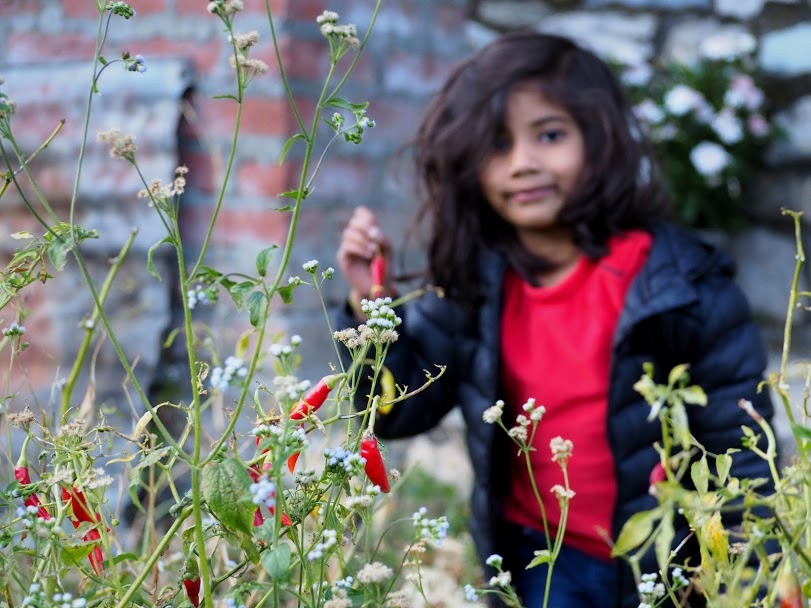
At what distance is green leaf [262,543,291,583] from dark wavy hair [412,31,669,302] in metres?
1.25

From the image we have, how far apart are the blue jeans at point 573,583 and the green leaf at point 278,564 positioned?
3.84ft

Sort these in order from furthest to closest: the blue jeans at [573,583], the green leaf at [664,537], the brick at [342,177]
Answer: the brick at [342,177] < the blue jeans at [573,583] < the green leaf at [664,537]

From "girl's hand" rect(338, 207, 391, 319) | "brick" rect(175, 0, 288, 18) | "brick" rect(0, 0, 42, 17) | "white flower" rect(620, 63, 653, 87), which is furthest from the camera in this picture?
"white flower" rect(620, 63, 653, 87)

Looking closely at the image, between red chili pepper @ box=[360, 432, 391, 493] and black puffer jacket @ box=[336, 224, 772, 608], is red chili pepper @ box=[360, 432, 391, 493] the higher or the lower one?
the higher one

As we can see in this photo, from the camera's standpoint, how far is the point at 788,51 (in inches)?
93.3

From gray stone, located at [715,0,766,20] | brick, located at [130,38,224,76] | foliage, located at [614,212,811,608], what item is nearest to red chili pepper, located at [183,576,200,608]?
foliage, located at [614,212,811,608]

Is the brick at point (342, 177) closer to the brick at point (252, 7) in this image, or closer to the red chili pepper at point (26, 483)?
the brick at point (252, 7)

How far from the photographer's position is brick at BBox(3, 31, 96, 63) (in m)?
2.14

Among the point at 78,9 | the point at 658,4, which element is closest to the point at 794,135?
the point at 658,4

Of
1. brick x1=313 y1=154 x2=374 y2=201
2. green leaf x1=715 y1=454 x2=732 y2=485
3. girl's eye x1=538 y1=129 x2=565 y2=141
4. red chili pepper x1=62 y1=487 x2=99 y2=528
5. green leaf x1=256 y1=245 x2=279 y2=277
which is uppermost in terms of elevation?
green leaf x1=256 y1=245 x2=279 y2=277

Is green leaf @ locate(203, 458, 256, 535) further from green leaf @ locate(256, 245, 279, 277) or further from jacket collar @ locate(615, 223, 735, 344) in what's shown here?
jacket collar @ locate(615, 223, 735, 344)

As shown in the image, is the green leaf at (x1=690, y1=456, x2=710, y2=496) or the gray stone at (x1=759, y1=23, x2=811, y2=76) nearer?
the green leaf at (x1=690, y1=456, x2=710, y2=496)

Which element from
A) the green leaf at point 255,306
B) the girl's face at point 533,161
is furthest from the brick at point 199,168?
the green leaf at point 255,306

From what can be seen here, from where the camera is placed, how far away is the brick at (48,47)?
7.02 ft
